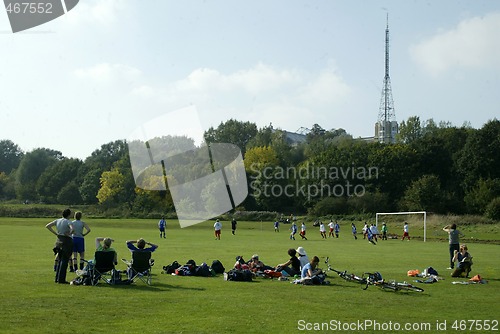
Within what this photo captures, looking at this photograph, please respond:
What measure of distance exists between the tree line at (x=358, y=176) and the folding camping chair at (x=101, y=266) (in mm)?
67977

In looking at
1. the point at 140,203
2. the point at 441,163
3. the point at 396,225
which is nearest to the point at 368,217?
the point at 396,225

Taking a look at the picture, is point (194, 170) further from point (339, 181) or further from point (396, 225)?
point (396, 225)

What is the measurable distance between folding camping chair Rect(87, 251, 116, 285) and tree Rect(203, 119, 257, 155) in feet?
376

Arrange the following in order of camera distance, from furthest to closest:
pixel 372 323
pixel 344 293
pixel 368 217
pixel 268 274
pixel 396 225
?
1. pixel 368 217
2. pixel 396 225
3. pixel 268 274
4. pixel 344 293
5. pixel 372 323

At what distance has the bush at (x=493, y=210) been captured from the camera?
75206 mm

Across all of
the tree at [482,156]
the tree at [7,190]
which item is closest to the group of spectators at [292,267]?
the tree at [482,156]

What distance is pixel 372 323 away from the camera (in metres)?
10.9

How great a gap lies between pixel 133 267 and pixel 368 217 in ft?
217

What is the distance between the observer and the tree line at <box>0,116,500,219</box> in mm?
85500

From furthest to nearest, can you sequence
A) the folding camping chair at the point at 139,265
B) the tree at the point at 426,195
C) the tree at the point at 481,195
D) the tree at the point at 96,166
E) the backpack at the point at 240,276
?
1. the tree at the point at 96,166
2. the tree at the point at 426,195
3. the tree at the point at 481,195
4. the backpack at the point at 240,276
5. the folding camping chair at the point at 139,265

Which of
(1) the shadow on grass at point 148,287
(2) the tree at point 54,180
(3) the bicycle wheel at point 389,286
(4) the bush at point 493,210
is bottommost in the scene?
(1) the shadow on grass at point 148,287

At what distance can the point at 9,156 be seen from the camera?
194250 mm

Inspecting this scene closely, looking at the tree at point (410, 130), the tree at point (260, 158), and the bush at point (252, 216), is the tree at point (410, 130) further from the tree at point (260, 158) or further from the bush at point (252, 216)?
the bush at point (252, 216)

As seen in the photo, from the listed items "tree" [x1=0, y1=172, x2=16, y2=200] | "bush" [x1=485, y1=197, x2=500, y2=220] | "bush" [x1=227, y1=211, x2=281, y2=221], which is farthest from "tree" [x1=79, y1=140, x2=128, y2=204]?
"bush" [x1=485, y1=197, x2=500, y2=220]
